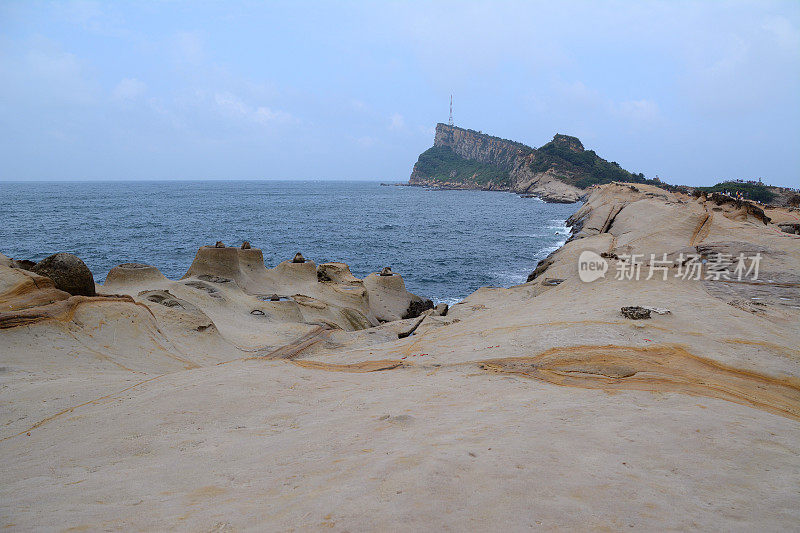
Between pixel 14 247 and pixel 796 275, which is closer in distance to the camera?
pixel 796 275

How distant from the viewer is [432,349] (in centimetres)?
939

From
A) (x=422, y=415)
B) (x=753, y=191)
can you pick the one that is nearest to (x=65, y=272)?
(x=422, y=415)

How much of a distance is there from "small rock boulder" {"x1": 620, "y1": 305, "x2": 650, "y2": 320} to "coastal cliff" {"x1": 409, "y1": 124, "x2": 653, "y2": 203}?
333ft

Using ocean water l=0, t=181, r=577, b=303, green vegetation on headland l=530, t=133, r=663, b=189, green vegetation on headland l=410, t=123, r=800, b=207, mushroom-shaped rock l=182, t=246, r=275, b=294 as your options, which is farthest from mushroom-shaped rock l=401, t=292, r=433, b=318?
green vegetation on headland l=530, t=133, r=663, b=189

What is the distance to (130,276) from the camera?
15.6m

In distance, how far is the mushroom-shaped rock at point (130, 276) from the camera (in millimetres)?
15386

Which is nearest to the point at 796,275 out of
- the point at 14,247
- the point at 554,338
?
the point at 554,338

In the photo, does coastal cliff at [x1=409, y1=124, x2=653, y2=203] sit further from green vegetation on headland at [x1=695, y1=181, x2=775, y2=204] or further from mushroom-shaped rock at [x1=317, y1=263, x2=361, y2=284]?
mushroom-shaped rock at [x1=317, y1=263, x2=361, y2=284]

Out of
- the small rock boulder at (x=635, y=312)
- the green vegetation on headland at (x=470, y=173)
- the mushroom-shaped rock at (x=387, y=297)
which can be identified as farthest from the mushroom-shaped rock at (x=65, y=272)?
the green vegetation on headland at (x=470, y=173)

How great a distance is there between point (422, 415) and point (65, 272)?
33.2 ft

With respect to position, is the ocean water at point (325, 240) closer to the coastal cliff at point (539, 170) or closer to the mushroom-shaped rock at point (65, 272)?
the mushroom-shaped rock at point (65, 272)

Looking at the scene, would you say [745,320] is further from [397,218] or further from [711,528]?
[397,218]

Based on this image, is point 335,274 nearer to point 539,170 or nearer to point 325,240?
point 325,240

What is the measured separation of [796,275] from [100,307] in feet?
57.7
